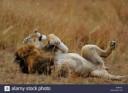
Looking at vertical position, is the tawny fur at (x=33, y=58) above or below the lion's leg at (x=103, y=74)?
above

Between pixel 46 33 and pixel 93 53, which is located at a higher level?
pixel 46 33

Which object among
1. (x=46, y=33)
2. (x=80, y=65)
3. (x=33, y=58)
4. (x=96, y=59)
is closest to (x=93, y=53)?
(x=96, y=59)

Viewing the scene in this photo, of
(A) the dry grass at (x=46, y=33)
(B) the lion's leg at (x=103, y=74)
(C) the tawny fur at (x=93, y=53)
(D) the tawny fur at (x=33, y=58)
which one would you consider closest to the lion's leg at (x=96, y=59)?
(C) the tawny fur at (x=93, y=53)

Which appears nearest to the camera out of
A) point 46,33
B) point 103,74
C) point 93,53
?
point 103,74

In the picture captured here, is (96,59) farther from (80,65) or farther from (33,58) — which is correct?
(33,58)

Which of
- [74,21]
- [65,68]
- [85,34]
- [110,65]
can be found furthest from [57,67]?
[74,21]

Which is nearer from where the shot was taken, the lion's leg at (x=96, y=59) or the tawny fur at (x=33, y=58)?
the tawny fur at (x=33, y=58)

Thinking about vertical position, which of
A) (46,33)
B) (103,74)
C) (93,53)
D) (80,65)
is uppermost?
(46,33)

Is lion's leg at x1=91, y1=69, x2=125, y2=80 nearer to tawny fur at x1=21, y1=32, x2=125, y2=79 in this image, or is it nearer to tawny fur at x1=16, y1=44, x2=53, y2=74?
tawny fur at x1=21, y1=32, x2=125, y2=79

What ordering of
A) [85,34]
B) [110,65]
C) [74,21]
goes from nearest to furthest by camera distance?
[110,65], [85,34], [74,21]

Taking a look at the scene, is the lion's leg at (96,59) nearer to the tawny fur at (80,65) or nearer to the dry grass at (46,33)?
the tawny fur at (80,65)

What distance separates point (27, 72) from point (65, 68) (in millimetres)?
501

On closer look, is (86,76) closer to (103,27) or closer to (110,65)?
(110,65)

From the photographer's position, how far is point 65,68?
7676 millimetres
